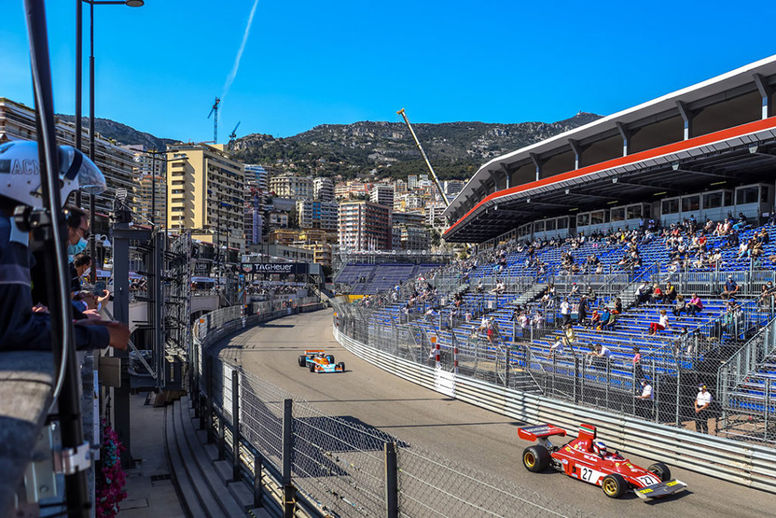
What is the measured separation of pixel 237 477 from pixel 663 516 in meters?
5.95

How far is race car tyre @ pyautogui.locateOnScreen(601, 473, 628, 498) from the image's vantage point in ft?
27.9

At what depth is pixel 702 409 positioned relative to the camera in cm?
998

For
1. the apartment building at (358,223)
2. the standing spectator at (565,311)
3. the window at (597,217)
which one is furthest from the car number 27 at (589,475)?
the apartment building at (358,223)

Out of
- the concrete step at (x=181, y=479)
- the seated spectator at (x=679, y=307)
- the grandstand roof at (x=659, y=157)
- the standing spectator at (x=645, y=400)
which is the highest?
the grandstand roof at (x=659, y=157)

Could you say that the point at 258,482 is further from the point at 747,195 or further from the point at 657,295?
the point at 747,195

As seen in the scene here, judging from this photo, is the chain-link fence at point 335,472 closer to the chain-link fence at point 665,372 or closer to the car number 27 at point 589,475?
the car number 27 at point 589,475

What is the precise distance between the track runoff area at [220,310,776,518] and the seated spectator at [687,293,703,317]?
6762 millimetres

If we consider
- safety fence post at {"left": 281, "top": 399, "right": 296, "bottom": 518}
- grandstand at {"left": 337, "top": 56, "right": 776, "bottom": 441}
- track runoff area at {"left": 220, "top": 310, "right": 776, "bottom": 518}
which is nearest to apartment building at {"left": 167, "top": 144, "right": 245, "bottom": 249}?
grandstand at {"left": 337, "top": 56, "right": 776, "bottom": 441}

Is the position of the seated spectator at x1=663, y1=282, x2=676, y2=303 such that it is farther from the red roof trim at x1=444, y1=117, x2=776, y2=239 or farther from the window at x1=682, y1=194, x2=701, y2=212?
the window at x1=682, y1=194, x2=701, y2=212

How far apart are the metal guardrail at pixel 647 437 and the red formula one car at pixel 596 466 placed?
1.14 m

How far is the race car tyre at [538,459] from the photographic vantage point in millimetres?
9688

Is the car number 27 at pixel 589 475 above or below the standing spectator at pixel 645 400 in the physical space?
below

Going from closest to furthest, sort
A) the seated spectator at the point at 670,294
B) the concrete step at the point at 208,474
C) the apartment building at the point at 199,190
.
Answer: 1. the concrete step at the point at 208,474
2. the seated spectator at the point at 670,294
3. the apartment building at the point at 199,190

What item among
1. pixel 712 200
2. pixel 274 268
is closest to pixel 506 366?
pixel 712 200
